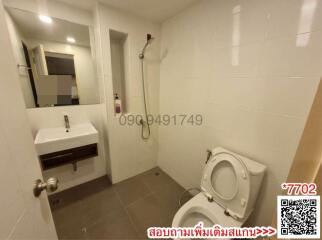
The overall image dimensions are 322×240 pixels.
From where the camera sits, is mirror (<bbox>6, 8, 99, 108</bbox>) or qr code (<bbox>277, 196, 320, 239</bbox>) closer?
qr code (<bbox>277, 196, 320, 239</bbox>)

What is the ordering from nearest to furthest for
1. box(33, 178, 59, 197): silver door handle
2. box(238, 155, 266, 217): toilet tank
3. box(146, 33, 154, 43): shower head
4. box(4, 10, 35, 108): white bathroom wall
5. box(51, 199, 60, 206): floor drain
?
1. box(33, 178, 59, 197): silver door handle
2. box(238, 155, 266, 217): toilet tank
3. box(4, 10, 35, 108): white bathroom wall
4. box(51, 199, 60, 206): floor drain
5. box(146, 33, 154, 43): shower head

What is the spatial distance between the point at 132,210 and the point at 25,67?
1.91 m

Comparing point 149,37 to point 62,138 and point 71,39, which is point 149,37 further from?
point 62,138

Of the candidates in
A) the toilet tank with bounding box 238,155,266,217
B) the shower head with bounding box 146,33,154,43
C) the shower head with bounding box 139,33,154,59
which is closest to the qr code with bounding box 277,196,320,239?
the toilet tank with bounding box 238,155,266,217

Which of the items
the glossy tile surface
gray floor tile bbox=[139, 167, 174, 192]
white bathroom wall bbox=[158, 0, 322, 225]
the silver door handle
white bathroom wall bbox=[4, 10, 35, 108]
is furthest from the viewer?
gray floor tile bbox=[139, 167, 174, 192]

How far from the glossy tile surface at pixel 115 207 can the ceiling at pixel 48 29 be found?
186 cm

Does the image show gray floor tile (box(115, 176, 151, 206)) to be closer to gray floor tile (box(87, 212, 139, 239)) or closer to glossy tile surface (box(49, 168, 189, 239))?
glossy tile surface (box(49, 168, 189, 239))

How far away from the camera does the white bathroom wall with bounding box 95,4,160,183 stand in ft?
5.16

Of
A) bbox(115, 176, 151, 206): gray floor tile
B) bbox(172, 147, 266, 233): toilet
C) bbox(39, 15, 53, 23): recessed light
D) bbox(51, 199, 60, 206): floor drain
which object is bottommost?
bbox(115, 176, 151, 206): gray floor tile

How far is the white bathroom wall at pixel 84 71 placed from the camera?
1622 millimetres

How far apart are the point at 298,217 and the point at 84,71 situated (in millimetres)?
2128

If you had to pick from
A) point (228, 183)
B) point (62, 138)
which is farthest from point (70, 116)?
point (228, 183)

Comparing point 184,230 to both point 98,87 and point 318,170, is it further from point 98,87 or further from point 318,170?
point 98,87

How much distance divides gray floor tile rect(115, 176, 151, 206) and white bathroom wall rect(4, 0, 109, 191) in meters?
0.35
